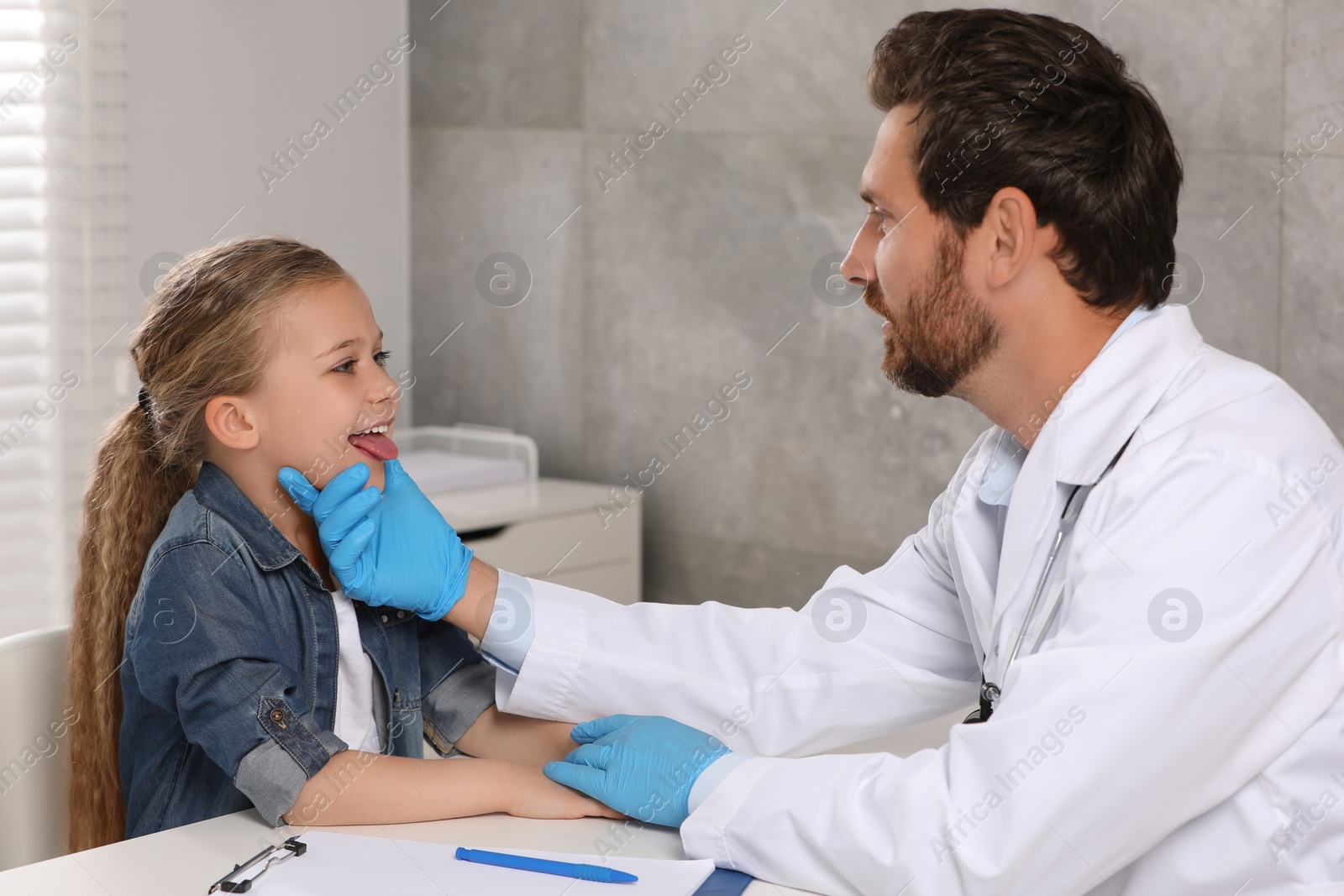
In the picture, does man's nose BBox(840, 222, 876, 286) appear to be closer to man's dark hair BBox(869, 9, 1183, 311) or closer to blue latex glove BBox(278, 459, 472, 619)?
man's dark hair BBox(869, 9, 1183, 311)

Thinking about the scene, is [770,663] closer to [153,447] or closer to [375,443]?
[375,443]

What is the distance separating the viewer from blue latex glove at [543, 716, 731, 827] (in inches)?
43.6

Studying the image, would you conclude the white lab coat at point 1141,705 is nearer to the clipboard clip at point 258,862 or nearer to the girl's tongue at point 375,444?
the clipboard clip at point 258,862

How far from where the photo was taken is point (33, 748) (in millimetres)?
1315

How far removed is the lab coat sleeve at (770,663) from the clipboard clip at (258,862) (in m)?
0.32

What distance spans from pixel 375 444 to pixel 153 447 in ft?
0.71

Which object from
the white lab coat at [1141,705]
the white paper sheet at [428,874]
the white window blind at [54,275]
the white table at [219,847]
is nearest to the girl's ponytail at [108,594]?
the white table at [219,847]

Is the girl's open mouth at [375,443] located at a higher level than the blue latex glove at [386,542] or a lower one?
higher

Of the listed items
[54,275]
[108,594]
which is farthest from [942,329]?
[54,275]

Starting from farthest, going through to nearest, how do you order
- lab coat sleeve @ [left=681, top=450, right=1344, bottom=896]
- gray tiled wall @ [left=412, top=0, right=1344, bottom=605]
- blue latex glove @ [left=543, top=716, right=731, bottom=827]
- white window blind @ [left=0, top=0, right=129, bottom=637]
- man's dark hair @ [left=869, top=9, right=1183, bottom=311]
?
white window blind @ [left=0, top=0, right=129, bottom=637] < gray tiled wall @ [left=412, top=0, right=1344, bottom=605] < man's dark hair @ [left=869, top=9, right=1183, bottom=311] < blue latex glove @ [left=543, top=716, right=731, bottom=827] < lab coat sleeve @ [left=681, top=450, right=1344, bottom=896]

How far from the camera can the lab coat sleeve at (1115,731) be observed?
0.96m

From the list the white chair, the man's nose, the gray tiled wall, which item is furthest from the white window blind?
the man's nose

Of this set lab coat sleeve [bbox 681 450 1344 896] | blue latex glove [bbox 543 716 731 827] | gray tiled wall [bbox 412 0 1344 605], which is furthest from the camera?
gray tiled wall [bbox 412 0 1344 605]

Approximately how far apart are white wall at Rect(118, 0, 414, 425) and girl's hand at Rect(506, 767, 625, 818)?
1530 millimetres
